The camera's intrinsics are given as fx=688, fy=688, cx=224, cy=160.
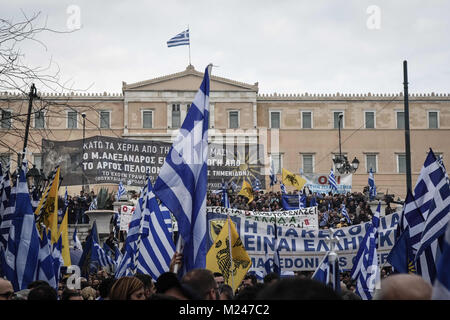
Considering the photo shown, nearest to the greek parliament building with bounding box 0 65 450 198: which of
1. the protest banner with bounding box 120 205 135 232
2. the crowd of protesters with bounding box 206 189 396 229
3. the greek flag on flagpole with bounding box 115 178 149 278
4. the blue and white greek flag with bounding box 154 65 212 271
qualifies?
the crowd of protesters with bounding box 206 189 396 229

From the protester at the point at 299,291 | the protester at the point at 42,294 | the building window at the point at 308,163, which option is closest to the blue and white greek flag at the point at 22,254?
the protester at the point at 42,294

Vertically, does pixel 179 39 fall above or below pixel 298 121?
above

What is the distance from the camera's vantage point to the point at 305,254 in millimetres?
10750

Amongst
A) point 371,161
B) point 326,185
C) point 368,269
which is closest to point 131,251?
point 368,269

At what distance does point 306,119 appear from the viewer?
55.5 m

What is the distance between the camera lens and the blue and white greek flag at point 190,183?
5.19 m

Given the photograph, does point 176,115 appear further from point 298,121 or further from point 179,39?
point 179,39

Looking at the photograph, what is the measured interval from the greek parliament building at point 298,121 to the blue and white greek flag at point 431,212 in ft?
152

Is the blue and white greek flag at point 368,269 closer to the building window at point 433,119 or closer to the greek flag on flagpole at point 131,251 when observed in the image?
the greek flag on flagpole at point 131,251

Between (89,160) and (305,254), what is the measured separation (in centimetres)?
1879

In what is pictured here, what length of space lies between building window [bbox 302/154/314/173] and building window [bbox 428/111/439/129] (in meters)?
10.0

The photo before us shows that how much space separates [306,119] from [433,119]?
10374 mm
